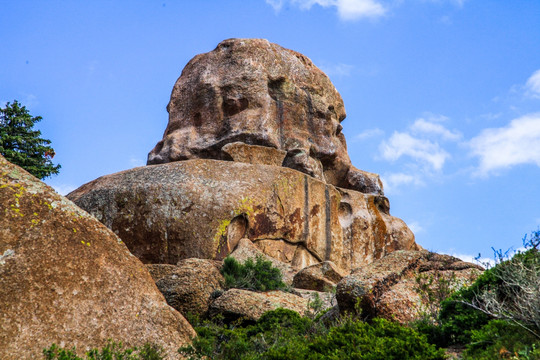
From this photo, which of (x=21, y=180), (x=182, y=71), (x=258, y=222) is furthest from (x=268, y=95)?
(x=21, y=180)

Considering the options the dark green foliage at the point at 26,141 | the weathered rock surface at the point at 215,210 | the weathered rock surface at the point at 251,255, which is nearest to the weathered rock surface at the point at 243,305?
the weathered rock surface at the point at 251,255

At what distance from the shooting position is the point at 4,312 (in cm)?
602

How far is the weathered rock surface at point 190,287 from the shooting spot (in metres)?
10.6

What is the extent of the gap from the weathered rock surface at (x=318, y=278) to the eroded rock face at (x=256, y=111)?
23.0 ft

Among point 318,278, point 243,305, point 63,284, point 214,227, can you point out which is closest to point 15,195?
A: point 63,284

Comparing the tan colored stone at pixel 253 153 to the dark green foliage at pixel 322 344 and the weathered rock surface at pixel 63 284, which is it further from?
the weathered rock surface at pixel 63 284

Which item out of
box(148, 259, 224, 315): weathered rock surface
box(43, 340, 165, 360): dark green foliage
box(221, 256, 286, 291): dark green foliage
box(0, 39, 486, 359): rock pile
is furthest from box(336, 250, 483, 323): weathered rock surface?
box(221, 256, 286, 291): dark green foliage

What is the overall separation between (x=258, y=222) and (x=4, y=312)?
12.7 meters

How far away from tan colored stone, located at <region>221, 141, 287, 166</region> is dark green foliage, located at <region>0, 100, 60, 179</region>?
30.9 ft

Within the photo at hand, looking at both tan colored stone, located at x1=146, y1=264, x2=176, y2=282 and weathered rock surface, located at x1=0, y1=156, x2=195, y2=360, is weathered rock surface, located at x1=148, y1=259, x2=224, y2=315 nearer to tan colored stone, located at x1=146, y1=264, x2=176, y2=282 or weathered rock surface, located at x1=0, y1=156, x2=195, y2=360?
tan colored stone, located at x1=146, y1=264, x2=176, y2=282

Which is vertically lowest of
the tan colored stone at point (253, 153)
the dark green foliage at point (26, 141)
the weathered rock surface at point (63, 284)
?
the weathered rock surface at point (63, 284)

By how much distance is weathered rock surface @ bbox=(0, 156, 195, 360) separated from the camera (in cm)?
611

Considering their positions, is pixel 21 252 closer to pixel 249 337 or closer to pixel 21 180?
pixel 21 180

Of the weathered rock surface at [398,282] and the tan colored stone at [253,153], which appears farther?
the tan colored stone at [253,153]
